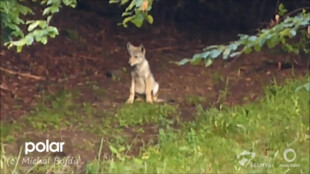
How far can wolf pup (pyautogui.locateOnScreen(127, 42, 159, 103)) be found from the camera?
7453 millimetres

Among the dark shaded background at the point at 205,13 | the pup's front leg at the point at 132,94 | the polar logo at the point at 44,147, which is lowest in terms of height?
the polar logo at the point at 44,147

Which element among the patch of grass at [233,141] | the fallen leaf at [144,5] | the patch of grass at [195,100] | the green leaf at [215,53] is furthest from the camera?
the patch of grass at [195,100]

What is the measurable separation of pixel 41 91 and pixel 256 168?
118 inches

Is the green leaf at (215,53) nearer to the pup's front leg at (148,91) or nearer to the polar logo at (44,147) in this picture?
the polar logo at (44,147)

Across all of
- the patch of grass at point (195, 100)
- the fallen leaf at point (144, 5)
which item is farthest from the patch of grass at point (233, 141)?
the fallen leaf at point (144, 5)

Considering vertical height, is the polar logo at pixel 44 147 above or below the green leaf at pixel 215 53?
above

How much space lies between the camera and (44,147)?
6031mm

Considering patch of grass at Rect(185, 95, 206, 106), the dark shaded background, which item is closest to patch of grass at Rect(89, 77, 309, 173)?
patch of grass at Rect(185, 95, 206, 106)

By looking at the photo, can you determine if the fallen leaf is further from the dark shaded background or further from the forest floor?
the dark shaded background

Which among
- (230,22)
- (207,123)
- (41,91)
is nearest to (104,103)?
(41,91)

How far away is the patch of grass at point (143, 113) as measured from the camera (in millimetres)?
6832

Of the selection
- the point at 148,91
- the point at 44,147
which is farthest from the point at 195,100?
the point at 44,147

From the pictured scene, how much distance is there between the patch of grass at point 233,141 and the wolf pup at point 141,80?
69cm

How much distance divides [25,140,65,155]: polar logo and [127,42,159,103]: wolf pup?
1476mm
